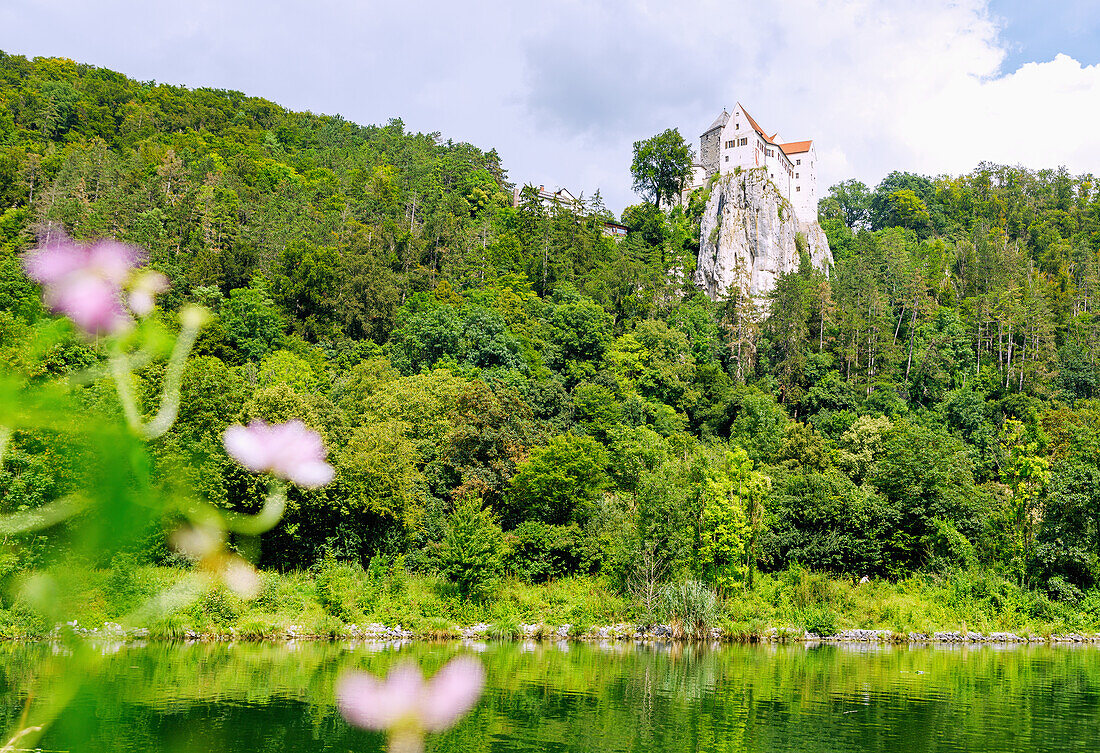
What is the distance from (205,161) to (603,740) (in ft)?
270

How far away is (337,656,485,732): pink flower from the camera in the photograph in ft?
59.6

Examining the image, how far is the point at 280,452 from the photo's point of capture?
100 inches

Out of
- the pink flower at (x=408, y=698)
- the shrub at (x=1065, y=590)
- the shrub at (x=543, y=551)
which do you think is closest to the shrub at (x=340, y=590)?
the shrub at (x=543, y=551)

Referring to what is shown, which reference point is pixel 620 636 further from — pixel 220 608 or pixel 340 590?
pixel 220 608

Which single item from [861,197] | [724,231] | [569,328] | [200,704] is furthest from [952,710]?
[861,197]

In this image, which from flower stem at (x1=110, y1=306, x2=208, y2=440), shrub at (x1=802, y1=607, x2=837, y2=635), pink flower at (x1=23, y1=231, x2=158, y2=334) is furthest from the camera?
shrub at (x1=802, y1=607, x2=837, y2=635)

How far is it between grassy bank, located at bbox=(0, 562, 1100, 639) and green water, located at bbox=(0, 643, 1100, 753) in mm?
2617

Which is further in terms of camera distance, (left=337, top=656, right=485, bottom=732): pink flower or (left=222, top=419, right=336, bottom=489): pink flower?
(left=337, top=656, right=485, bottom=732): pink flower

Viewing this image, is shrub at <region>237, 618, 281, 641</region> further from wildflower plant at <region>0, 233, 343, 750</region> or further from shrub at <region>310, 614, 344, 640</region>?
wildflower plant at <region>0, 233, 343, 750</region>

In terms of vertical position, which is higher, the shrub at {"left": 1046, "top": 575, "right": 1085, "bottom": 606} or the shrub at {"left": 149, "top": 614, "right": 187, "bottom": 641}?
the shrub at {"left": 1046, "top": 575, "right": 1085, "bottom": 606}

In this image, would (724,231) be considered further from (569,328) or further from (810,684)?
(810,684)

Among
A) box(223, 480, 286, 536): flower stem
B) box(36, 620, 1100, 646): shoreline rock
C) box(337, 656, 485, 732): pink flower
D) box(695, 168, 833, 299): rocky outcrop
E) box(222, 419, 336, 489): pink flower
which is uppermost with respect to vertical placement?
box(695, 168, 833, 299): rocky outcrop

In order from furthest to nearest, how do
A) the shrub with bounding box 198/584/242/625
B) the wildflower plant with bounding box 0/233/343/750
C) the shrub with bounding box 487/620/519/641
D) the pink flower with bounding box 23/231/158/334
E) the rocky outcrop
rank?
the rocky outcrop, the shrub with bounding box 487/620/519/641, the shrub with bounding box 198/584/242/625, the pink flower with bounding box 23/231/158/334, the wildflower plant with bounding box 0/233/343/750

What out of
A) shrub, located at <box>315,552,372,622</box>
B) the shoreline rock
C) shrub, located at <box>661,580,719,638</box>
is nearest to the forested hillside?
shrub, located at <box>661,580,719,638</box>
